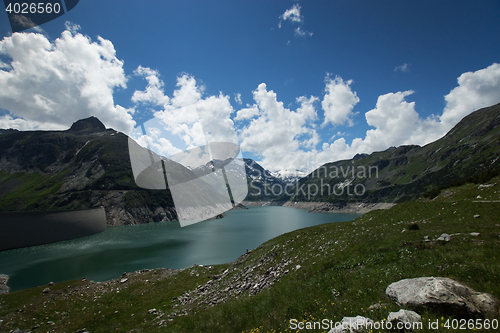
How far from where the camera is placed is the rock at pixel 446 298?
6488mm

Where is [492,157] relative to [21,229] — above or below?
above

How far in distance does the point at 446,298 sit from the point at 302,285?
8764mm

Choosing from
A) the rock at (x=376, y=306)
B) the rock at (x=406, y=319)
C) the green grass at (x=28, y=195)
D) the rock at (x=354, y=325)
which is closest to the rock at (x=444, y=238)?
the rock at (x=376, y=306)

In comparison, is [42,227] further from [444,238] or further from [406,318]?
[444,238]

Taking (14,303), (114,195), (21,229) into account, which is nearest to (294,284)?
(14,303)

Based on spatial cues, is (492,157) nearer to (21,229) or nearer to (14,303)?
(14,303)

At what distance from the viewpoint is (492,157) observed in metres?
163

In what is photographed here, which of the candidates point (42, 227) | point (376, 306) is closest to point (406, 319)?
point (376, 306)

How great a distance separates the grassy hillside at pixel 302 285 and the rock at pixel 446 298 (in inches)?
13.3

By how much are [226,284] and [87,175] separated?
225 m

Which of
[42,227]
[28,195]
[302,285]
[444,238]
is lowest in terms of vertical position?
[42,227]

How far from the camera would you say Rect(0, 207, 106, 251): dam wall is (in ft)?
248

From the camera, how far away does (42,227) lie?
84.6 metres

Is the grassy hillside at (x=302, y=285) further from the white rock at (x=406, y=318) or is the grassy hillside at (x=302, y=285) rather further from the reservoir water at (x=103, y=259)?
the reservoir water at (x=103, y=259)
